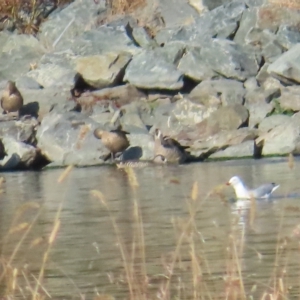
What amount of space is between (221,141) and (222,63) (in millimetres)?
3347

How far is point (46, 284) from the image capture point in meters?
7.48

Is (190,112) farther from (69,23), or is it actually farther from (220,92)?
(69,23)

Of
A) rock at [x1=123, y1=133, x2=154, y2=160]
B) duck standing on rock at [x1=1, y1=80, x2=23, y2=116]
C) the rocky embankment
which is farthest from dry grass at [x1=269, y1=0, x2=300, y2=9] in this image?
duck standing on rock at [x1=1, y1=80, x2=23, y2=116]

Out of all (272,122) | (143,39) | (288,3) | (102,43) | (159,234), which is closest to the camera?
(159,234)

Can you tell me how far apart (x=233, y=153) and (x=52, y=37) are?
8.37 m

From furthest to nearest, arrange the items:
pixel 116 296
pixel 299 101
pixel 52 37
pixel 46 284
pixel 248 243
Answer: pixel 52 37, pixel 299 101, pixel 248 243, pixel 46 284, pixel 116 296

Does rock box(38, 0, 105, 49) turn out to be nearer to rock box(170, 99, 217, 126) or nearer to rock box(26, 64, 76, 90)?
rock box(26, 64, 76, 90)

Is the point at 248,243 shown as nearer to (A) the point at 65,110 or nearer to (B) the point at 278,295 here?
(B) the point at 278,295

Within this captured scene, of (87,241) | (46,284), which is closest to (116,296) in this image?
(46,284)

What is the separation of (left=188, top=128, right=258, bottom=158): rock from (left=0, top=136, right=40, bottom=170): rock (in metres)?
2.73

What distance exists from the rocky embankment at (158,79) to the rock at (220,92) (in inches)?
0.8

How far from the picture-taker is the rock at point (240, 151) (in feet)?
59.1

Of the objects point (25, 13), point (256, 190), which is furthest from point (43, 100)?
point (256, 190)

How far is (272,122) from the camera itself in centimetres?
1928
